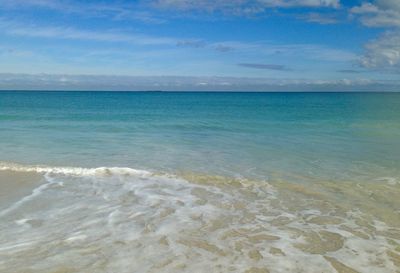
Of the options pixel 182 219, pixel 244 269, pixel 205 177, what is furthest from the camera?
pixel 205 177

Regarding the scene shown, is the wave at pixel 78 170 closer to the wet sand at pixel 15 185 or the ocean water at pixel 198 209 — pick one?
the ocean water at pixel 198 209

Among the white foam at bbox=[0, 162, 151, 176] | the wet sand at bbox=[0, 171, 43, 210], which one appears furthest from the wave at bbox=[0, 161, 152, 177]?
the wet sand at bbox=[0, 171, 43, 210]

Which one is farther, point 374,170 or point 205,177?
point 374,170

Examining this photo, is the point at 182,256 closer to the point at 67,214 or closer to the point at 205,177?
the point at 67,214

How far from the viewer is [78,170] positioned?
611 inches

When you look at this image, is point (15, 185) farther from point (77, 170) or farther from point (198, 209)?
point (198, 209)

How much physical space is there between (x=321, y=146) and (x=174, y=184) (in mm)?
12080

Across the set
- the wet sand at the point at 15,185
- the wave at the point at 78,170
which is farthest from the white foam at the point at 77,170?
the wet sand at the point at 15,185

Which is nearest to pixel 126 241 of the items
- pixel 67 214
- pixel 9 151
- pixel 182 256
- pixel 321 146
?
pixel 182 256

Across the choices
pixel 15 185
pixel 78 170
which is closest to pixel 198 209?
pixel 15 185

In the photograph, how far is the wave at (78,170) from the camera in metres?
15.1

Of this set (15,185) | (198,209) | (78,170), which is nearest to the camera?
(198,209)

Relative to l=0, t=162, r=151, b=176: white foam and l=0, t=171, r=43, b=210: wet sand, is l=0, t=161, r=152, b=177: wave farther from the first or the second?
l=0, t=171, r=43, b=210: wet sand

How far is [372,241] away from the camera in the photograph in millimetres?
8859
